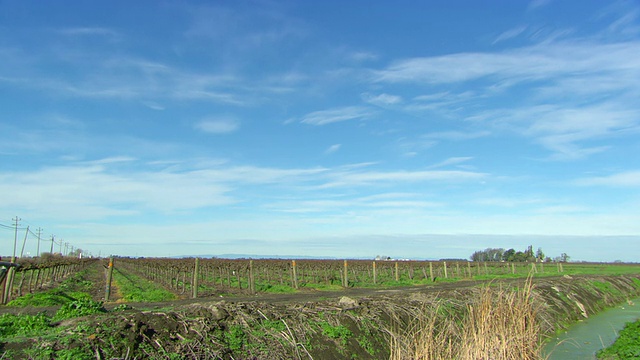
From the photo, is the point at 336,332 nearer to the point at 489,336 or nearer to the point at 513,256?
the point at 489,336

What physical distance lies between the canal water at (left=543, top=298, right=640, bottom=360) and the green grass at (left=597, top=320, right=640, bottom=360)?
61 cm

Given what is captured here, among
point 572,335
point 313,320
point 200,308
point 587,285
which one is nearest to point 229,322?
point 200,308

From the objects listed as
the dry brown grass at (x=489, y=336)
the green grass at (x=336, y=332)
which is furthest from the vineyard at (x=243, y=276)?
the dry brown grass at (x=489, y=336)

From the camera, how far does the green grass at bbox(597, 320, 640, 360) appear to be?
13047mm

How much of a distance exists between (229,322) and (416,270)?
5393 centimetres

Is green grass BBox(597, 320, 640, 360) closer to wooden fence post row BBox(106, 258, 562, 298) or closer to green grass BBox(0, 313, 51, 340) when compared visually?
wooden fence post row BBox(106, 258, 562, 298)

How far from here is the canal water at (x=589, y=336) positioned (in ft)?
51.9

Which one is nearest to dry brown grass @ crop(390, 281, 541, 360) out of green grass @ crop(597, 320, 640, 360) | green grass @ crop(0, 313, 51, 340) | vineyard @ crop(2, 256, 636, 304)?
green grass @ crop(597, 320, 640, 360)

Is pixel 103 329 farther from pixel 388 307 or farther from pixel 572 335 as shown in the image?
pixel 572 335

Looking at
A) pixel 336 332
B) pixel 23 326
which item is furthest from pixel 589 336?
pixel 23 326

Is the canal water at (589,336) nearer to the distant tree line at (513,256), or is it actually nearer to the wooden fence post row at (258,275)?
the wooden fence post row at (258,275)

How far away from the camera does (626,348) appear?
45.2 ft

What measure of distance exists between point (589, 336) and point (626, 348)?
259 inches

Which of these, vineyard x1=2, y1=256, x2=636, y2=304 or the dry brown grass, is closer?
the dry brown grass
